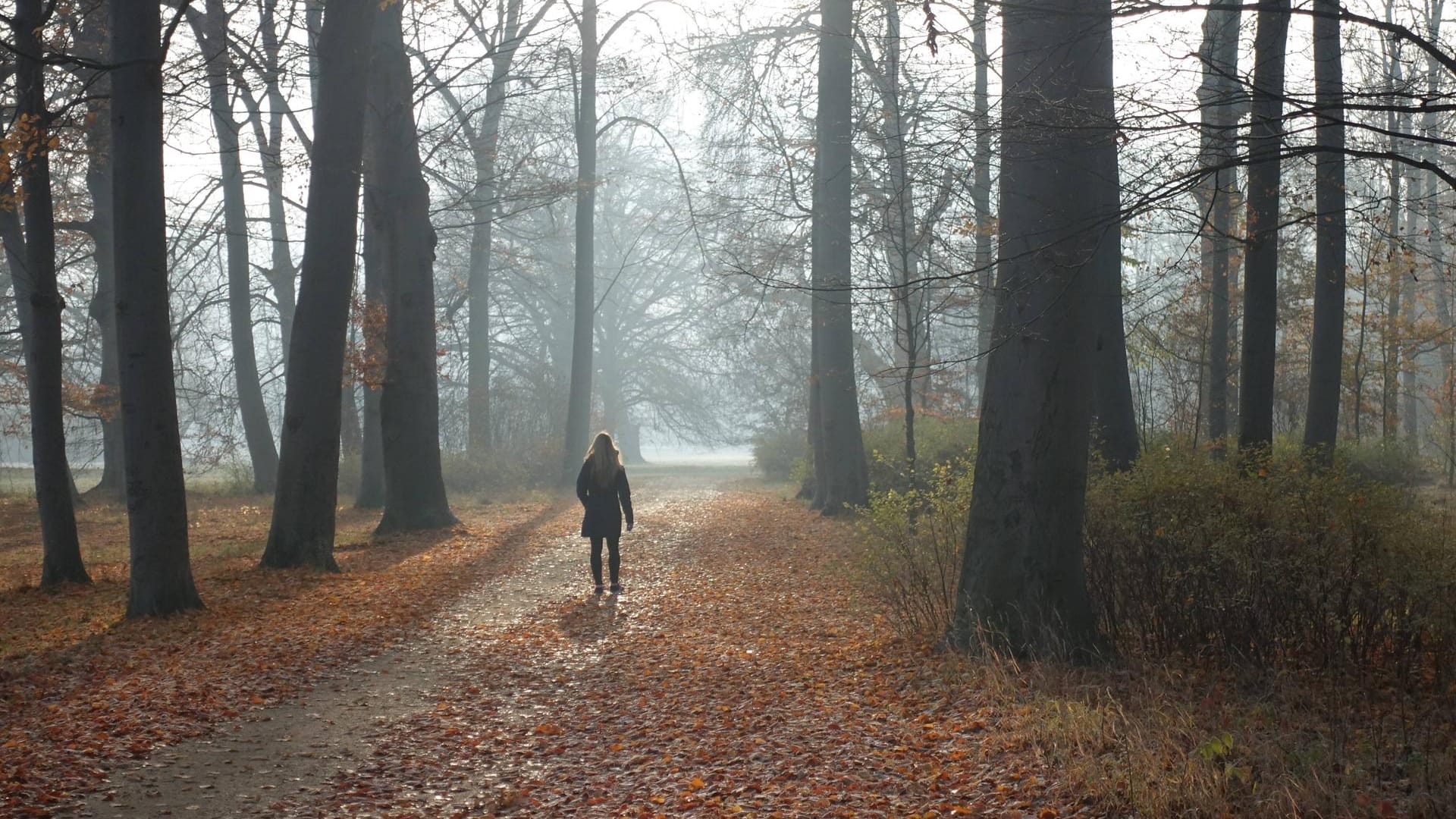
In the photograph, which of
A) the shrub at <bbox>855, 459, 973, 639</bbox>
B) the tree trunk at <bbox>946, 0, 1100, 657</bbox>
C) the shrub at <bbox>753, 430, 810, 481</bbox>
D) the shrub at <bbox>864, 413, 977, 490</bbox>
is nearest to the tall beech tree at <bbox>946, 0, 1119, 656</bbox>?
the tree trunk at <bbox>946, 0, 1100, 657</bbox>

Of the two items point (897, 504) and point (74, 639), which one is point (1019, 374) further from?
point (74, 639)

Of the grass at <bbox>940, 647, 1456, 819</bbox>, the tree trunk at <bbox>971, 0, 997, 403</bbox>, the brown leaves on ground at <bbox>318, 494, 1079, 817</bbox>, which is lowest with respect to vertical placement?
the brown leaves on ground at <bbox>318, 494, 1079, 817</bbox>

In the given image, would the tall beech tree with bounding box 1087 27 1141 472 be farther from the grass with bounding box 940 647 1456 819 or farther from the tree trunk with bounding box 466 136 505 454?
the tree trunk with bounding box 466 136 505 454

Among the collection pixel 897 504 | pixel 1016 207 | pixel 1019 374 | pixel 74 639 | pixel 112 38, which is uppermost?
pixel 112 38

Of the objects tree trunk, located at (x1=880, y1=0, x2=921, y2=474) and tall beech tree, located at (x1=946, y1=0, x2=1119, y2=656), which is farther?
tree trunk, located at (x1=880, y1=0, x2=921, y2=474)

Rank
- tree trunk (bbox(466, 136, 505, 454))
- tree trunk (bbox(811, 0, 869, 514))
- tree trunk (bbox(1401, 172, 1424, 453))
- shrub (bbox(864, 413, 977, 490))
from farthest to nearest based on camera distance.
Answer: tree trunk (bbox(466, 136, 505, 454)), tree trunk (bbox(1401, 172, 1424, 453)), tree trunk (bbox(811, 0, 869, 514)), shrub (bbox(864, 413, 977, 490))

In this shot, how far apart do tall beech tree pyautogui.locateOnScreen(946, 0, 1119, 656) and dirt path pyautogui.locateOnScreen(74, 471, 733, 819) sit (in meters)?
4.03

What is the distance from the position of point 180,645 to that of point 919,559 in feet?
20.6

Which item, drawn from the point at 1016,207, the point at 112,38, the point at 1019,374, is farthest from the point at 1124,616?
the point at 112,38

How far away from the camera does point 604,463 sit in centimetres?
1161

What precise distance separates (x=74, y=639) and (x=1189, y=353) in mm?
19061

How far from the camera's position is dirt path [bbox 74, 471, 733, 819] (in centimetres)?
496

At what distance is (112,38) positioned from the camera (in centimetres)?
906

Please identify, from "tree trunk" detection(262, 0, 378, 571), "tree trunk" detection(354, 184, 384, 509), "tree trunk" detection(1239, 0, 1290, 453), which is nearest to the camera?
"tree trunk" detection(1239, 0, 1290, 453)
